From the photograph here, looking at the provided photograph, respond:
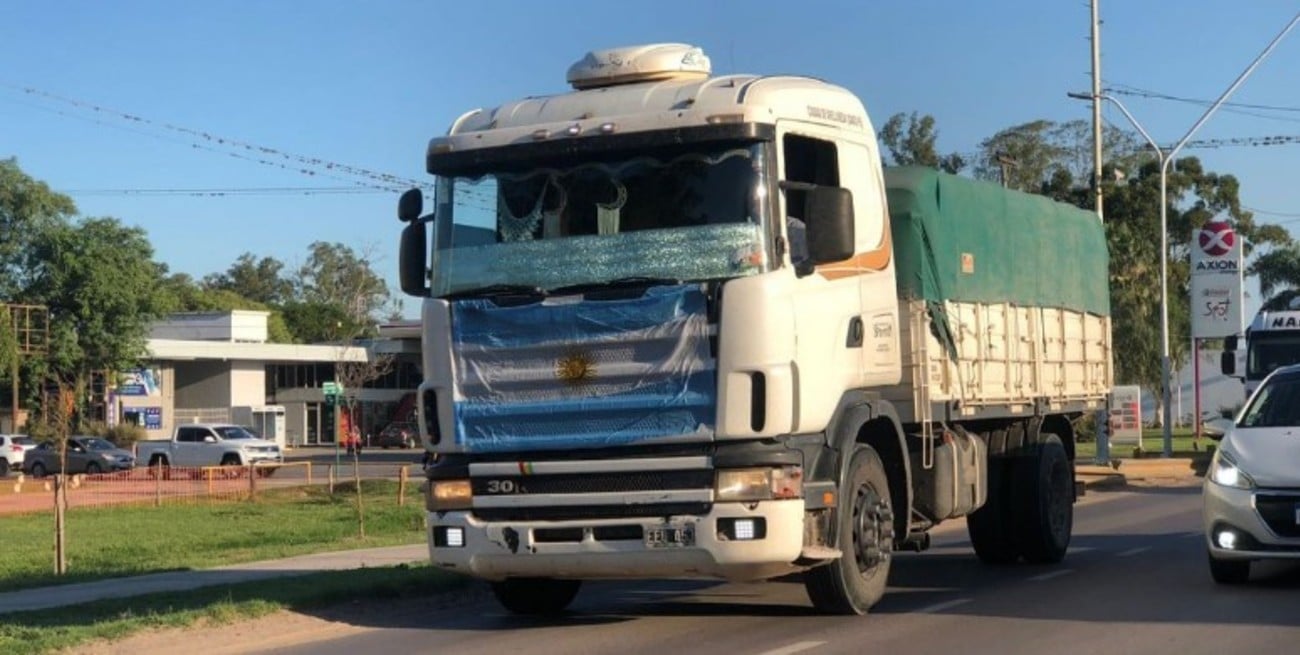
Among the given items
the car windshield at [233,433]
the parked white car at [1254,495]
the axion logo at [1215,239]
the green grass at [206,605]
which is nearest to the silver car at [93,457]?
the car windshield at [233,433]

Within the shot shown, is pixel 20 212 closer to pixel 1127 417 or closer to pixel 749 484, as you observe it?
pixel 1127 417

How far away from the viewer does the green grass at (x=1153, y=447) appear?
1515 inches

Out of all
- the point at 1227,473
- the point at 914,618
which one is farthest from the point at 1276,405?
the point at 914,618

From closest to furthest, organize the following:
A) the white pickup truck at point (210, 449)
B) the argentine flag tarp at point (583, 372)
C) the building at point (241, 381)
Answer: the argentine flag tarp at point (583, 372) < the white pickup truck at point (210, 449) < the building at point (241, 381)

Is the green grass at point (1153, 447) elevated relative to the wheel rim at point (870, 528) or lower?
lower

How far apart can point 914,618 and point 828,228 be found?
3.12 metres

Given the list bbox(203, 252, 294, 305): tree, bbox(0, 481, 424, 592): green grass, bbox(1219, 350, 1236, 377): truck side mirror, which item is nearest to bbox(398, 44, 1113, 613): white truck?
bbox(0, 481, 424, 592): green grass

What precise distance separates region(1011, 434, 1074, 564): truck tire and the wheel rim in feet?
13.8

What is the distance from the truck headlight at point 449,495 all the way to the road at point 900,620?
1000 millimetres

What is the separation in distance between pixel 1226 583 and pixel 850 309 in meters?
4.51

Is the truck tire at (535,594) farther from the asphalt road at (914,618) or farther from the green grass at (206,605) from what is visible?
the green grass at (206,605)

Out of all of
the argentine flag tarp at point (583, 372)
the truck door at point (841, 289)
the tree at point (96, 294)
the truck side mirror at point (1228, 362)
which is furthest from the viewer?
the tree at point (96, 294)

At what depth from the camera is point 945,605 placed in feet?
42.0

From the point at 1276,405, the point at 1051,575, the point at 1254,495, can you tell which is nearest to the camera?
the point at 1254,495
